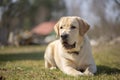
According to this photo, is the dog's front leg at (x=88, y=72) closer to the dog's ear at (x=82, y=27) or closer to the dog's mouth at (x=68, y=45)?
the dog's mouth at (x=68, y=45)

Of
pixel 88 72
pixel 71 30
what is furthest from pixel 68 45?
pixel 88 72

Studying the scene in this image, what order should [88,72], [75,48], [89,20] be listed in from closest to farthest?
[88,72] → [75,48] → [89,20]

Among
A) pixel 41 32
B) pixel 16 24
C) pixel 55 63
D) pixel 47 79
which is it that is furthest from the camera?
pixel 16 24

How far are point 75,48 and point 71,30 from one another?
0.47 metres

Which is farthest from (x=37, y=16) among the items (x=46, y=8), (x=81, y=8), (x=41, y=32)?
(x=81, y=8)

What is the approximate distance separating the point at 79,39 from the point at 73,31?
32 cm

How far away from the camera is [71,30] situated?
7051 millimetres

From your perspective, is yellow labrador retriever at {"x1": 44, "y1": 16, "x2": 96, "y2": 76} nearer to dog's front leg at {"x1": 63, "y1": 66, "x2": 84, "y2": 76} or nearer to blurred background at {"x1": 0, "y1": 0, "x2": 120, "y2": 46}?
→ dog's front leg at {"x1": 63, "y1": 66, "x2": 84, "y2": 76}

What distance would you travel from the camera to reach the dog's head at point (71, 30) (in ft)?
22.7

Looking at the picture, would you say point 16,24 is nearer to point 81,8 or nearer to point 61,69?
point 81,8

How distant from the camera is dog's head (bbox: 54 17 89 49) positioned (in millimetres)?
6916

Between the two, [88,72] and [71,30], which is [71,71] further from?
[71,30]

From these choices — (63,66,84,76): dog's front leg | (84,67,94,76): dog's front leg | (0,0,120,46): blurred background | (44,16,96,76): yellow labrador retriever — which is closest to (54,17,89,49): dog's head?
(44,16,96,76): yellow labrador retriever

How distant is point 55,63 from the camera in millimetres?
8586
